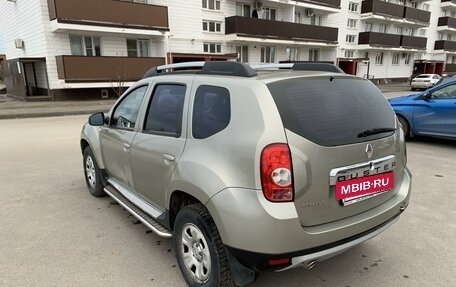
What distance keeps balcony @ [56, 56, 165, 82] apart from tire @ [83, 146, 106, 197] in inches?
555

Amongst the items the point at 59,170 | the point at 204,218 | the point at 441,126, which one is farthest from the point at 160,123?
the point at 441,126

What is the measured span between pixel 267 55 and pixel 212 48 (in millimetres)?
5397

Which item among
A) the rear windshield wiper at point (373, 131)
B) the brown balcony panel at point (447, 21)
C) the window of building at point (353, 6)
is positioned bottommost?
Answer: the rear windshield wiper at point (373, 131)

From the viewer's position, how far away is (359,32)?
34.4 metres

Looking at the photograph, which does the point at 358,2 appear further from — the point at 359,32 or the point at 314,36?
the point at 314,36

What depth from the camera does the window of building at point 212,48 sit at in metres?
23.4

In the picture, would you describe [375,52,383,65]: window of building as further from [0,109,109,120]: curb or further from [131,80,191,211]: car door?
[131,80,191,211]: car door

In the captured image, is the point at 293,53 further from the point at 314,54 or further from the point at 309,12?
the point at 309,12

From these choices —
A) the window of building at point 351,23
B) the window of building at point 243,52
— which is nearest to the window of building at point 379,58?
the window of building at point 351,23

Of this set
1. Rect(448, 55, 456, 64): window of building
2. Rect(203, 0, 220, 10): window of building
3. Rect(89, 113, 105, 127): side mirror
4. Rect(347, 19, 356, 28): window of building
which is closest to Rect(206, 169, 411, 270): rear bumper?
Rect(89, 113, 105, 127): side mirror

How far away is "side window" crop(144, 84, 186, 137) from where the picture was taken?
288 cm

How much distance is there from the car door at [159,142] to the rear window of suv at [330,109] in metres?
0.88

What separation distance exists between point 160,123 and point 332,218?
65.4 inches

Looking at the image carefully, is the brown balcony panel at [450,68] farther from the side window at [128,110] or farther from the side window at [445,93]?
the side window at [128,110]
